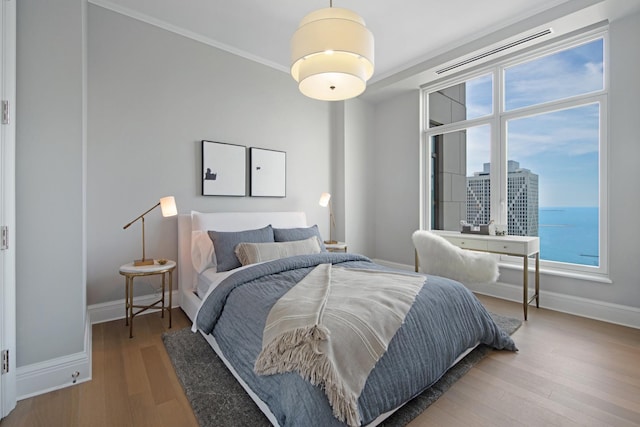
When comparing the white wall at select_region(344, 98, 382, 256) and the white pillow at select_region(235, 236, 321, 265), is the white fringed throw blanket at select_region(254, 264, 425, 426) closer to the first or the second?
the white pillow at select_region(235, 236, 321, 265)

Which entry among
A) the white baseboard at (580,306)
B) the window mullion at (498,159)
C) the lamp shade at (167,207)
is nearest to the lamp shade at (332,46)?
the lamp shade at (167,207)

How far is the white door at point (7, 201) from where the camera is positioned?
1499 millimetres

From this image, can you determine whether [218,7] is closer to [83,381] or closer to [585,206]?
[83,381]

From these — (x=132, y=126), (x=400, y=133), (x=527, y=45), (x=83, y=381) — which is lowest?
(x=83, y=381)

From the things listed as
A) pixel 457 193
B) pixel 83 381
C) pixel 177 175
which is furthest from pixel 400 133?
pixel 83 381

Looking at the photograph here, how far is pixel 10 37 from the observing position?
5.08 feet

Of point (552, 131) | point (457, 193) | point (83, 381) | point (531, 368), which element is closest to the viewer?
point (83, 381)

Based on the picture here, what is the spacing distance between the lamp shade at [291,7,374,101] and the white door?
1.49 metres

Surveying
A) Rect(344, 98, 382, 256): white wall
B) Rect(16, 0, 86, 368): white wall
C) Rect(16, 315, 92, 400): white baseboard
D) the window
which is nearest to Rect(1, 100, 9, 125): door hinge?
Rect(16, 0, 86, 368): white wall

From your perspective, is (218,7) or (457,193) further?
(457,193)

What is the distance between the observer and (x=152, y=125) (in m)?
2.95

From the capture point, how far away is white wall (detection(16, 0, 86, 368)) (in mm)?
1671

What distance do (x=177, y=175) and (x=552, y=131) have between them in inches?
161

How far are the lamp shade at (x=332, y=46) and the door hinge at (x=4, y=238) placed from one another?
5.94ft
